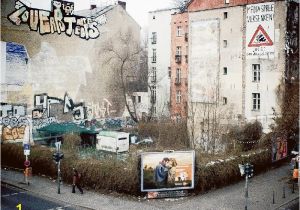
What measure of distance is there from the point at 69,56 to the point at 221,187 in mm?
17512

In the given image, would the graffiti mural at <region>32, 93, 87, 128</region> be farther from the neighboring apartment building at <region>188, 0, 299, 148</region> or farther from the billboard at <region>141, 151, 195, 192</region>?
the billboard at <region>141, 151, 195, 192</region>

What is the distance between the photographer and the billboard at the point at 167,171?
70.5ft

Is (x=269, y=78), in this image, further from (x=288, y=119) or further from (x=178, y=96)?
(x=178, y=96)

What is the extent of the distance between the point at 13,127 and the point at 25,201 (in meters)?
12.0

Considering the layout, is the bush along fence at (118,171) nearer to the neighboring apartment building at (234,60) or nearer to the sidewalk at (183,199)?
the sidewalk at (183,199)

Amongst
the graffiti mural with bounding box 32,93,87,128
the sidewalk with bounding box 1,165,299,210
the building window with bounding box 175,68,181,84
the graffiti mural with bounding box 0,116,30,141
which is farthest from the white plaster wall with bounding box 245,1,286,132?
the graffiti mural with bounding box 0,116,30,141

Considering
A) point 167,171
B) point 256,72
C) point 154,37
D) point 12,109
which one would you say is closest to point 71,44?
point 12,109

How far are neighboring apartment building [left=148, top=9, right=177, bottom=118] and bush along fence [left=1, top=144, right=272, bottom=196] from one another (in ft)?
64.3

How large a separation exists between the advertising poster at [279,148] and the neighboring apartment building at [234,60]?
10.6 ft

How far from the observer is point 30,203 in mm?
20547

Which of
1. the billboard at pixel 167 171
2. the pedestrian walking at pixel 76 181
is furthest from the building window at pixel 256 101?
the pedestrian walking at pixel 76 181

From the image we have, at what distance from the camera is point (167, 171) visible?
21.8 meters

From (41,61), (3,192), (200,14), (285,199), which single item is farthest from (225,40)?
(3,192)

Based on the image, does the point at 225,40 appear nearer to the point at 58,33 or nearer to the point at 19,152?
the point at 58,33
